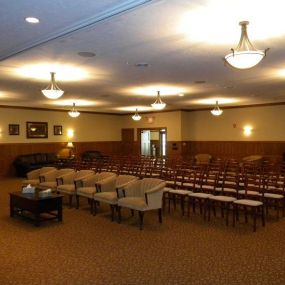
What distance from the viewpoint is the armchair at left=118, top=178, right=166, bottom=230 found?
6.11 metres

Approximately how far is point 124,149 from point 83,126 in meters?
3.17

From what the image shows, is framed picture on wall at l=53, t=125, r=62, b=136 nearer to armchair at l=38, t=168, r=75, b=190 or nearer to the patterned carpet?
armchair at l=38, t=168, r=75, b=190

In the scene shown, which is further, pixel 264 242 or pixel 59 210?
pixel 59 210

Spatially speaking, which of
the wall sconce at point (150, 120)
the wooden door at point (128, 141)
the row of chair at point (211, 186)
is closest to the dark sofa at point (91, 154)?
the wooden door at point (128, 141)

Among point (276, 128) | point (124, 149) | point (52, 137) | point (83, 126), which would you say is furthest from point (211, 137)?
point (52, 137)

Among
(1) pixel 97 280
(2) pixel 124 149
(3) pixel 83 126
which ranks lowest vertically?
(1) pixel 97 280

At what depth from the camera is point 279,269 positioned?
13.7 feet

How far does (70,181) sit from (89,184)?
774mm

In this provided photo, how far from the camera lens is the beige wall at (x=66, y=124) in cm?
1419

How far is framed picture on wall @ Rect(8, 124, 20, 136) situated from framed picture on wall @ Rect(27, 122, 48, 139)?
1.70ft

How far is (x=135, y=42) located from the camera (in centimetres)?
492

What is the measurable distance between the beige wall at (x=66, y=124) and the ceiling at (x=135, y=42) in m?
5.84

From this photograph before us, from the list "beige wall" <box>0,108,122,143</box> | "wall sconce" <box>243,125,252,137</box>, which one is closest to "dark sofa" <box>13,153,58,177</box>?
"beige wall" <box>0,108,122,143</box>

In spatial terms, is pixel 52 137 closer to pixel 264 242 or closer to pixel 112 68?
pixel 112 68
